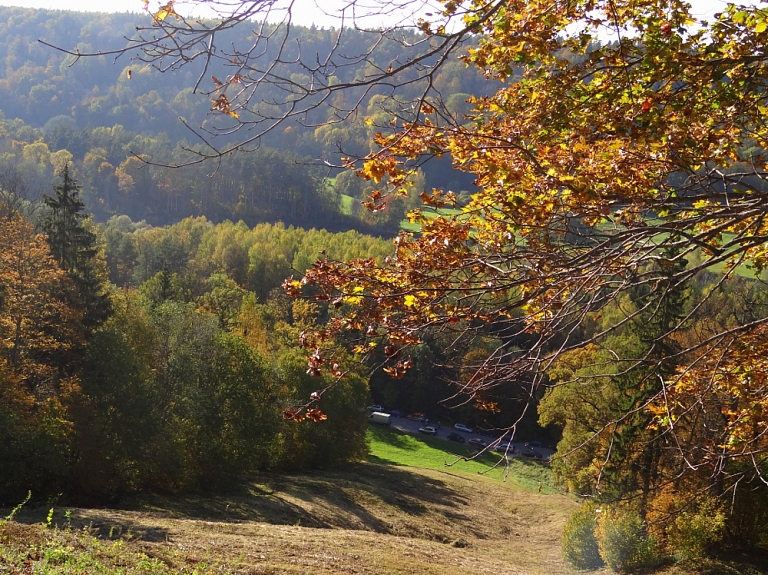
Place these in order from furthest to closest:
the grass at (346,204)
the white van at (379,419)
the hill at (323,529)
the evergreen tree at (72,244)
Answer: the grass at (346,204) → the white van at (379,419) → the evergreen tree at (72,244) → the hill at (323,529)

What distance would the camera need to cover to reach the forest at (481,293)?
4844 mm

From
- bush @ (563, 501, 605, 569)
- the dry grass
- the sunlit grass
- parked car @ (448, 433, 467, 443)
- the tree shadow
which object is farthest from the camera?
parked car @ (448, 433, 467, 443)

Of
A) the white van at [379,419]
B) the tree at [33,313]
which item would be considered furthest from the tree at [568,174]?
the white van at [379,419]

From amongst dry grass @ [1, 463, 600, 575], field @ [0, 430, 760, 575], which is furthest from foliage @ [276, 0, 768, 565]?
dry grass @ [1, 463, 600, 575]

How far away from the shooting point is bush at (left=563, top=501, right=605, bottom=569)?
21.9 m

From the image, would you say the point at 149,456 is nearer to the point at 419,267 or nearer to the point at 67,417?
the point at 67,417

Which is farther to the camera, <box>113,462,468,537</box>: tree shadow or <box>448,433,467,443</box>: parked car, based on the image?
<box>448,433,467,443</box>: parked car

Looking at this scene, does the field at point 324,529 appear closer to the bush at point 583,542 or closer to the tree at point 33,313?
the bush at point 583,542

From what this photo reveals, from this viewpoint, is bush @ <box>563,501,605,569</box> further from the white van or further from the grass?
the grass

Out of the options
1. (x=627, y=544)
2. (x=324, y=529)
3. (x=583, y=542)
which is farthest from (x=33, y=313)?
(x=627, y=544)

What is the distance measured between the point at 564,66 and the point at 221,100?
298 centimetres

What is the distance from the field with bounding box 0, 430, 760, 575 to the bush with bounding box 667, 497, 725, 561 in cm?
113

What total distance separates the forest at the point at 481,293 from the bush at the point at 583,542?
76 mm

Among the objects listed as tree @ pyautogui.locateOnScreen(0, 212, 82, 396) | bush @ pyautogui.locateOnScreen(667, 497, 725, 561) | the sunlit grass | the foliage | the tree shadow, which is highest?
the foliage
